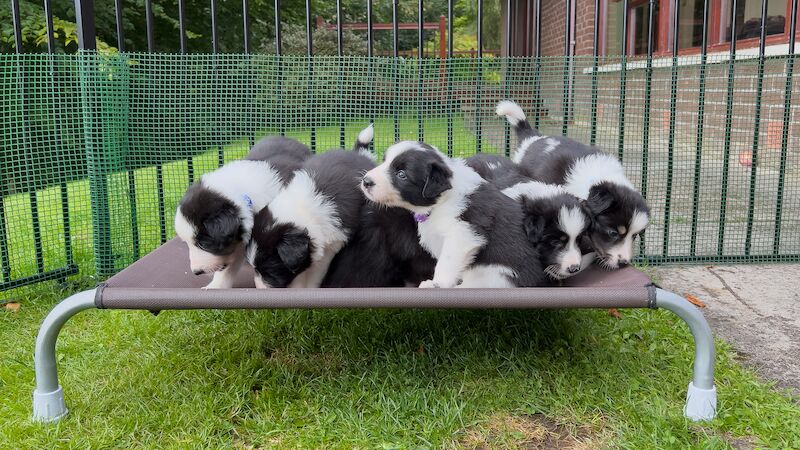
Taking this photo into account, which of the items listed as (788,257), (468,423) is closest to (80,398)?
(468,423)

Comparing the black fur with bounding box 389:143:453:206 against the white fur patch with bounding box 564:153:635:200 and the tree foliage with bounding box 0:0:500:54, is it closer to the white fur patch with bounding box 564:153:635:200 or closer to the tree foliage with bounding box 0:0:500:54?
the white fur patch with bounding box 564:153:635:200

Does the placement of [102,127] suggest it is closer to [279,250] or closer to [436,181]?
[279,250]

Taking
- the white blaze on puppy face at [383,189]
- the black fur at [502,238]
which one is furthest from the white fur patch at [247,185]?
the black fur at [502,238]

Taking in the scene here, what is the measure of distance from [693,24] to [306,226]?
812cm

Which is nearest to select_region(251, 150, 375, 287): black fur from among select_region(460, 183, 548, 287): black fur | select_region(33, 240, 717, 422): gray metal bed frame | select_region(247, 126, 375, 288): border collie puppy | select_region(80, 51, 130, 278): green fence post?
select_region(247, 126, 375, 288): border collie puppy

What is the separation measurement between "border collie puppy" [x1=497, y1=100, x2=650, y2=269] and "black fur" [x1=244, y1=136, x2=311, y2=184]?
142cm

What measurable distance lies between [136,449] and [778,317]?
3.85 meters

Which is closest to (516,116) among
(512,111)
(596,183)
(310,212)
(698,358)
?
(512,111)

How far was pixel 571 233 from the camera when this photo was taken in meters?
3.22

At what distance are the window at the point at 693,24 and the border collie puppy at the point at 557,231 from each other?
241 cm

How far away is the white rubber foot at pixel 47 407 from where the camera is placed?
292 centimetres

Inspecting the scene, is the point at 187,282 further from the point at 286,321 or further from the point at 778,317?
the point at 778,317

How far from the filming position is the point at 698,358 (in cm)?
278

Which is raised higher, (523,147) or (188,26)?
(188,26)
